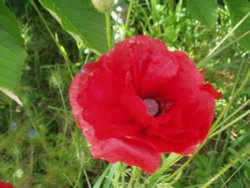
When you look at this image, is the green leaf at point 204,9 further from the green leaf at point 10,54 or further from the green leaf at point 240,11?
the green leaf at point 10,54

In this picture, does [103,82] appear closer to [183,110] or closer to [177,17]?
[183,110]

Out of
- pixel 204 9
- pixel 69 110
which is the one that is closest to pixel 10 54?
pixel 204 9

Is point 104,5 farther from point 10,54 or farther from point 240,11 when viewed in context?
point 240,11

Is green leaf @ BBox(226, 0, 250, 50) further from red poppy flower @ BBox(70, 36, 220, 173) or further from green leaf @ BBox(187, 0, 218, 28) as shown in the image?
red poppy flower @ BBox(70, 36, 220, 173)

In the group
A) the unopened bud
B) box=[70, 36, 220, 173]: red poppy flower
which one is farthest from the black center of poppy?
the unopened bud

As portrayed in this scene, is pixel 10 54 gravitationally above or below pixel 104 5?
below

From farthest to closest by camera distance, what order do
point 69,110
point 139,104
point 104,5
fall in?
1. point 69,110
2. point 104,5
3. point 139,104

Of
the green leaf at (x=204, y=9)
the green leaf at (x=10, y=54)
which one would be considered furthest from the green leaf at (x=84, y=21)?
the green leaf at (x=204, y=9)
